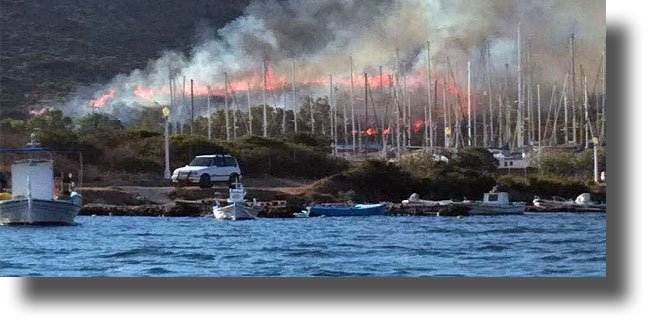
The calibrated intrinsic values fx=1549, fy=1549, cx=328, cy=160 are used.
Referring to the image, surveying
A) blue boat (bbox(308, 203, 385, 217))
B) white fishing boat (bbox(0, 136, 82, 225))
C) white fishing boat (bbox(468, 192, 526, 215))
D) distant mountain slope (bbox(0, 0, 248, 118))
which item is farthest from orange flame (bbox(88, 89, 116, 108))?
white fishing boat (bbox(468, 192, 526, 215))

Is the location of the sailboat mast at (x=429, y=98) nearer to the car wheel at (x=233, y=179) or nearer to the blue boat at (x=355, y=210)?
the blue boat at (x=355, y=210)

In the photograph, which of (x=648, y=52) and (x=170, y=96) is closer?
(x=648, y=52)

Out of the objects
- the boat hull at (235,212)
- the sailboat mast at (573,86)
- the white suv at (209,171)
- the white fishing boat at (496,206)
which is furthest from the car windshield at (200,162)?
the sailboat mast at (573,86)

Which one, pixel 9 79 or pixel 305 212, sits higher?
pixel 9 79

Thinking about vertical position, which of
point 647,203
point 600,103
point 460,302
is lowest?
point 460,302

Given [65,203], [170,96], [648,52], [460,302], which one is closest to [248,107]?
[170,96]

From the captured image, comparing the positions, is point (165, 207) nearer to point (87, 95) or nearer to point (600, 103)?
point (87, 95)
